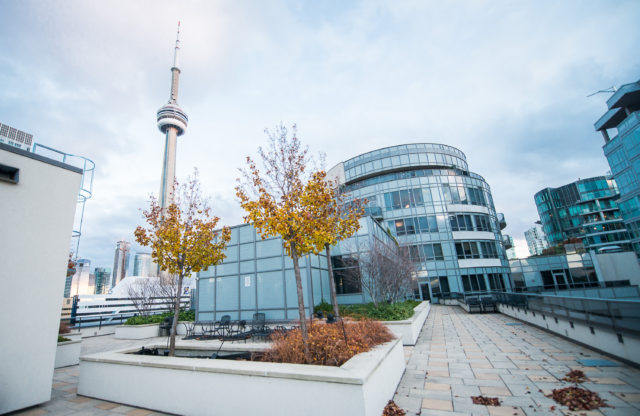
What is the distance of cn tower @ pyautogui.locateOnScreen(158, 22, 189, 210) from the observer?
9419cm

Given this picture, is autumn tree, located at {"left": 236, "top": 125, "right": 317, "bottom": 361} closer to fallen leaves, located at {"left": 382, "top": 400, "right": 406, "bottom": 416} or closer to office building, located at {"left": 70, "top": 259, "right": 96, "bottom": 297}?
fallen leaves, located at {"left": 382, "top": 400, "right": 406, "bottom": 416}

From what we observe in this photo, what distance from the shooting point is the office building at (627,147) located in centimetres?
3356

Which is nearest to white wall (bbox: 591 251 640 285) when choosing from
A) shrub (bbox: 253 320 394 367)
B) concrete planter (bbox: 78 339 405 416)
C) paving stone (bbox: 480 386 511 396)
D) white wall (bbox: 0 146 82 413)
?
paving stone (bbox: 480 386 511 396)

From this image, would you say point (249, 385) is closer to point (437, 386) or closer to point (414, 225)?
point (437, 386)

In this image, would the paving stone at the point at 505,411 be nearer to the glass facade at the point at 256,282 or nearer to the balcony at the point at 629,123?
the glass facade at the point at 256,282

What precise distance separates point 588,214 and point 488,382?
8787cm

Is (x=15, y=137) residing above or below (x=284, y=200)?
above

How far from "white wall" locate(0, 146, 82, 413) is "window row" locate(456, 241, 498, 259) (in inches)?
1308

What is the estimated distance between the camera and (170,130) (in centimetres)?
9981

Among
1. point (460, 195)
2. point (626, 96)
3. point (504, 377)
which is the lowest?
point (504, 377)

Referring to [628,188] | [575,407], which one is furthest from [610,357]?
[628,188]

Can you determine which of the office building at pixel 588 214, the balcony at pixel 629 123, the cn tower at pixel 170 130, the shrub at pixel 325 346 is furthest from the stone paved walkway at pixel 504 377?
the cn tower at pixel 170 130

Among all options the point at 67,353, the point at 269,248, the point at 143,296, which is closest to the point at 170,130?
the point at 143,296

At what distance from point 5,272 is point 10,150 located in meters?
2.43
